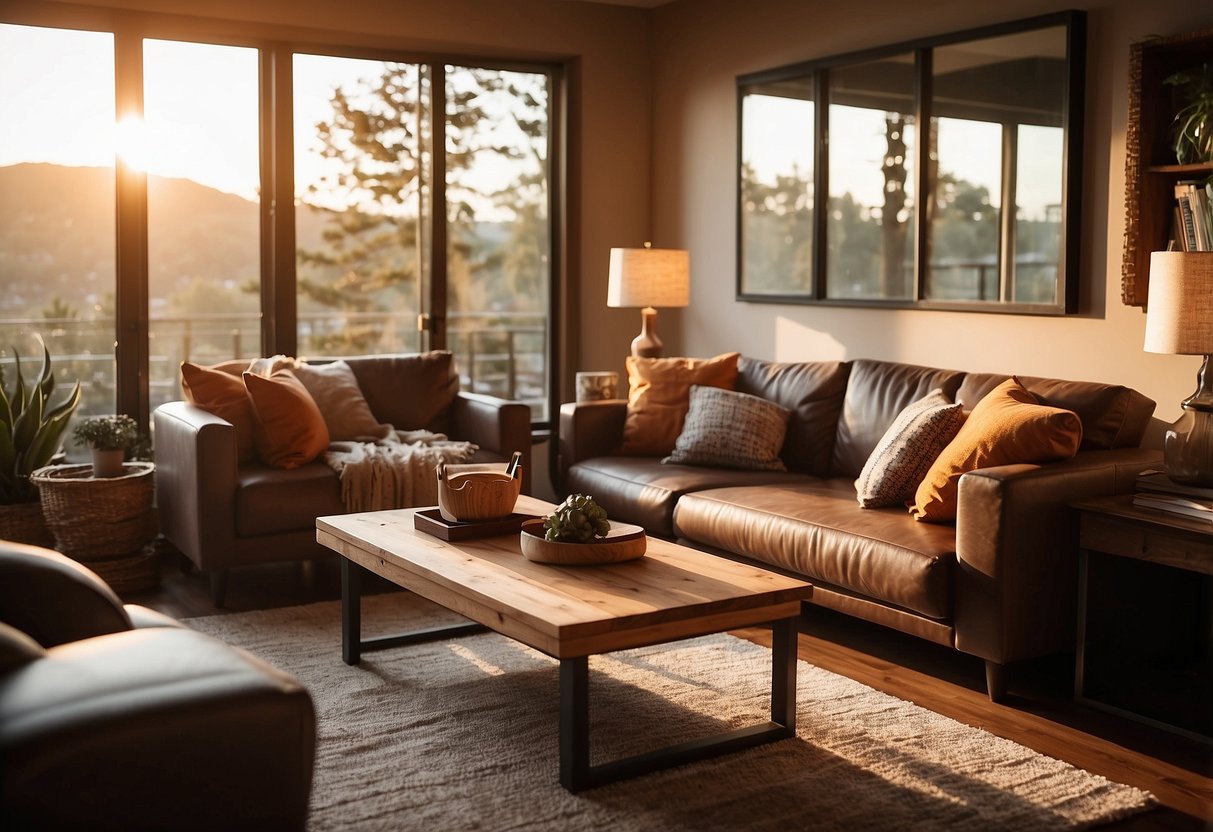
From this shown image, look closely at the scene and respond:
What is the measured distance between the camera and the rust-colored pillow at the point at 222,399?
4.74 metres

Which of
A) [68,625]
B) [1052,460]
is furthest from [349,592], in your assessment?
[1052,460]

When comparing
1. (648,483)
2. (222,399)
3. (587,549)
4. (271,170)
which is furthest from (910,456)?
(271,170)

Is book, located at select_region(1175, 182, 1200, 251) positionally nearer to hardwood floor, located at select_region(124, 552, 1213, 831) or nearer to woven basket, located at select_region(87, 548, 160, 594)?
hardwood floor, located at select_region(124, 552, 1213, 831)

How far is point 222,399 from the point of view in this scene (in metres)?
4.75

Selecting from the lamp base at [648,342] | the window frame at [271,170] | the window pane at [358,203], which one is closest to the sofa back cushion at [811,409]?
the lamp base at [648,342]

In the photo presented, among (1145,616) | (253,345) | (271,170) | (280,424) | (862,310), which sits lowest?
(1145,616)

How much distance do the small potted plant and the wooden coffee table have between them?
5.24 feet

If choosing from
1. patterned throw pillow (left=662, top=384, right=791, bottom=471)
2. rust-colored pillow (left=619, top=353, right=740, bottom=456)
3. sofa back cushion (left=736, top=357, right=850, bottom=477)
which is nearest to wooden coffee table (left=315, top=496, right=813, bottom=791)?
patterned throw pillow (left=662, top=384, right=791, bottom=471)

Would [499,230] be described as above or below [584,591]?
above

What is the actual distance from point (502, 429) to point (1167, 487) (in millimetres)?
2621

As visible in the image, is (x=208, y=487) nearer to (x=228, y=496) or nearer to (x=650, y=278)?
(x=228, y=496)

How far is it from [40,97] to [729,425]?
316 cm

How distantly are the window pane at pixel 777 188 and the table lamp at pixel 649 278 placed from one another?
0.44 metres

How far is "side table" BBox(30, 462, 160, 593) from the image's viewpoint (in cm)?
454
